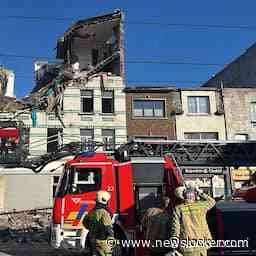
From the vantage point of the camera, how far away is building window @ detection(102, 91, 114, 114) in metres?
30.9

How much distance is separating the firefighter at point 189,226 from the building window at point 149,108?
82.2ft

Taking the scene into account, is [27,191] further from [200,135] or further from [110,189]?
[110,189]

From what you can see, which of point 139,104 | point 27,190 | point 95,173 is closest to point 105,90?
point 139,104

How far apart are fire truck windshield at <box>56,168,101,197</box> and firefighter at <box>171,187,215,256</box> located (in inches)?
247

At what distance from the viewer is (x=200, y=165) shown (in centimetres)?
1617

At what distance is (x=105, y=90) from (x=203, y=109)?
8.11 metres

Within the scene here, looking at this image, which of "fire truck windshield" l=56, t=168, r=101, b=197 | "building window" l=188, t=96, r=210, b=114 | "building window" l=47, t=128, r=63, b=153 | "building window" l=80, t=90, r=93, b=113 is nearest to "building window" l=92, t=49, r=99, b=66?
"building window" l=80, t=90, r=93, b=113

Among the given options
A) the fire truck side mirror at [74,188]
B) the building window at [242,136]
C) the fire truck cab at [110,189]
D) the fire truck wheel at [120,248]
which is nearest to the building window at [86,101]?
the building window at [242,136]

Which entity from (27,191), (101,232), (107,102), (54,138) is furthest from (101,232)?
(107,102)

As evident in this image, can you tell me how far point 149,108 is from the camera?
31.3 meters

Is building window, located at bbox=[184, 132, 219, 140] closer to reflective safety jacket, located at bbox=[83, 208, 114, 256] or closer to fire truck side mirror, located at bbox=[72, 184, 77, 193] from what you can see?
fire truck side mirror, located at bbox=[72, 184, 77, 193]

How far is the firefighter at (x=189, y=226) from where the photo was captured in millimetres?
5660

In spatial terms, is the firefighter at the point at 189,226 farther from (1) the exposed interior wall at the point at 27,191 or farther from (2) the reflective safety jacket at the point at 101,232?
(1) the exposed interior wall at the point at 27,191

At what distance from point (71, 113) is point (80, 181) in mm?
18504
